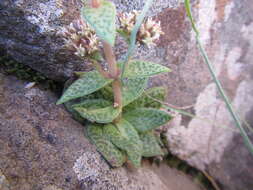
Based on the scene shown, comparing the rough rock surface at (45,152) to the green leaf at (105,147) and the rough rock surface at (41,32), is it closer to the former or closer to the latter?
the green leaf at (105,147)

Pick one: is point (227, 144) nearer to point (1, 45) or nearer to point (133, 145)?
point (133, 145)

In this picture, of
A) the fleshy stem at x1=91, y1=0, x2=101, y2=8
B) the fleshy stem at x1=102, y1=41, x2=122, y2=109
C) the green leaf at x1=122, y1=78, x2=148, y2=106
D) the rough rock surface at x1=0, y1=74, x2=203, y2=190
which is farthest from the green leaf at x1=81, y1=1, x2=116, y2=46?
the rough rock surface at x1=0, y1=74, x2=203, y2=190

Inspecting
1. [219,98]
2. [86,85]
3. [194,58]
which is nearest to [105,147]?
[86,85]

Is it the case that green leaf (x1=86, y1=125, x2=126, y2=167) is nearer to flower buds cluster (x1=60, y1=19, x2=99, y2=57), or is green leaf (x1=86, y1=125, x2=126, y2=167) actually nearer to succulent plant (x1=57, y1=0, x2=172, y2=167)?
succulent plant (x1=57, y1=0, x2=172, y2=167)

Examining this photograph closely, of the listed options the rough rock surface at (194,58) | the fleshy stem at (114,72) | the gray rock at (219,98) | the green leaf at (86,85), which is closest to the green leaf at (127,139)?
the fleshy stem at (114,72)

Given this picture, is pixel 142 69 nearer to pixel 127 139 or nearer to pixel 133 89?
pixel 133 89

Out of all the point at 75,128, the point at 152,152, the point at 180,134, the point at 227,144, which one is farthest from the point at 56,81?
the point at 227,144

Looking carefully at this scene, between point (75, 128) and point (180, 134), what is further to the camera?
point (180, 134)
